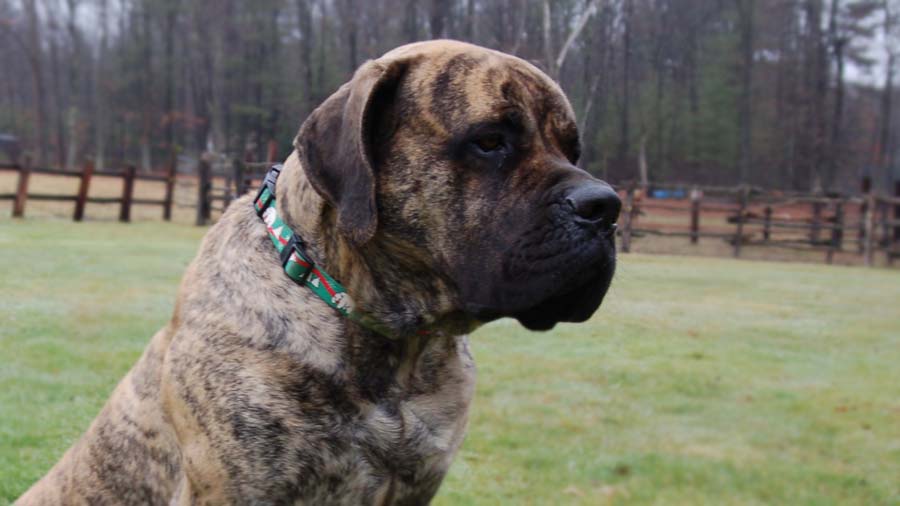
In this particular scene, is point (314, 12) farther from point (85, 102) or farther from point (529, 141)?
point (85, 102)

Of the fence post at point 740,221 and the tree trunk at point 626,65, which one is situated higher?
the tree trunk at point 626,65

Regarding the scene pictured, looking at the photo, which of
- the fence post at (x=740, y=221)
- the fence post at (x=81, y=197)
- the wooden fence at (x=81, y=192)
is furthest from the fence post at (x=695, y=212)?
the fence post at (x=81, y=197)

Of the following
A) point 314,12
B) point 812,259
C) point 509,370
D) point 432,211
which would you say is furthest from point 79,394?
point 812,259

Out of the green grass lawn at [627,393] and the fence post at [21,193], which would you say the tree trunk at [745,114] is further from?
the fence post at [21,193]

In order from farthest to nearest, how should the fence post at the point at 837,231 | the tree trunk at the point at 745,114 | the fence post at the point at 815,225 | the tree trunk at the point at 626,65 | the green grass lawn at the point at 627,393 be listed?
1. the tree trunk at the point at 745,114
2. the fence post at the point at 815,225
3. the fence post at the point at 837,231
4. the tree trunk at the point at 626,65
5. the green grass lawn at the point at 627,393

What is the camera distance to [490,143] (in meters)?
2.12

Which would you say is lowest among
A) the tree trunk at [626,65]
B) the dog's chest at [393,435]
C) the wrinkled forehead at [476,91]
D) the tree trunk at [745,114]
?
the dog's chest at [393,435]

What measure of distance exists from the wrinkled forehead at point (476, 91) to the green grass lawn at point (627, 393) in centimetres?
69

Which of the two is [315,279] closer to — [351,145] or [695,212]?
[351,145]

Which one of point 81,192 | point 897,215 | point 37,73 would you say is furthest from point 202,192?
point 37,73

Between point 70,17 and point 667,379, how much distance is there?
41626 millimetres

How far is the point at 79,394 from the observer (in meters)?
5.02

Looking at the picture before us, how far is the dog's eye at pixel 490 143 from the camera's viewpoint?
2.11 metres

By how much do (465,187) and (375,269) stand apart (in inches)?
12.1
